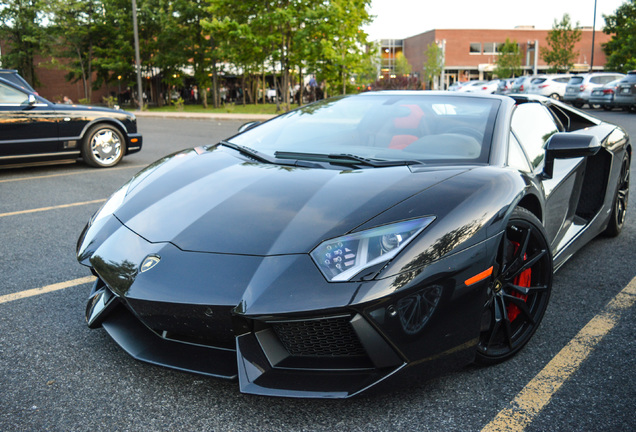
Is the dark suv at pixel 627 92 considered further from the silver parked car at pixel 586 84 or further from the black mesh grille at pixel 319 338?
the black mesh grille at pixel 319 338

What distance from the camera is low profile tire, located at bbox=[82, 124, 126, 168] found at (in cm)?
809

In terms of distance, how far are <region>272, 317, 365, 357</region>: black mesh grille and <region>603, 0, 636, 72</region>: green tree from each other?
38.9 metres

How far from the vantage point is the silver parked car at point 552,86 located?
1067 inches

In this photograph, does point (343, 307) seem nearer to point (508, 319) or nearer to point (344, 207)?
point (344, 207)

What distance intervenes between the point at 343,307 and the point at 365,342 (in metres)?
0.14

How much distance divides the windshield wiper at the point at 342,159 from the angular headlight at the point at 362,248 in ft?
2.13

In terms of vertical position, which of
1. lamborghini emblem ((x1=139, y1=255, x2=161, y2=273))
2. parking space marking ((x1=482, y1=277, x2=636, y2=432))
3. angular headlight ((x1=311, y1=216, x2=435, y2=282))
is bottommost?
parking space marking ((x1=482, y1=277, x2=636, y2=432))

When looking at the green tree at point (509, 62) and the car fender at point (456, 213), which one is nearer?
the car fender at point (456, 213)

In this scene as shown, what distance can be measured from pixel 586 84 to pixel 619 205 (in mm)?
22305

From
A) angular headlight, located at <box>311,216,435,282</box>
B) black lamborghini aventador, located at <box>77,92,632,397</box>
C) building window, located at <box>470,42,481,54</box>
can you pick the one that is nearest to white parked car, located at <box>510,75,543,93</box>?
black lamborghini aventador, located at <box>77,92,632,397</box>

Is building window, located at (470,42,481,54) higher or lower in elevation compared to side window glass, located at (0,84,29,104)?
higher

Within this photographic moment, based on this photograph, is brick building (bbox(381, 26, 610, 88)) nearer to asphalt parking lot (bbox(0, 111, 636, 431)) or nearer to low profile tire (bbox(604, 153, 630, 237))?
low profile tire (bbox(604, 153, 630, 237))

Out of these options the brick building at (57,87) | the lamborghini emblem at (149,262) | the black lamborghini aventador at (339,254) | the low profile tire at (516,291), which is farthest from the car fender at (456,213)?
the brick building at (57,87)

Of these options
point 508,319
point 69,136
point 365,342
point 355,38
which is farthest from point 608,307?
point 355,38
